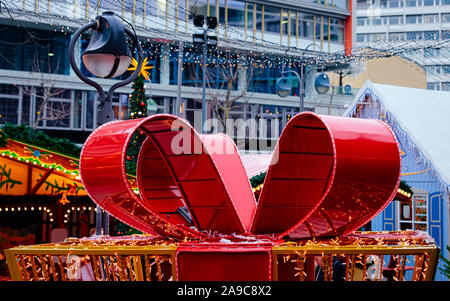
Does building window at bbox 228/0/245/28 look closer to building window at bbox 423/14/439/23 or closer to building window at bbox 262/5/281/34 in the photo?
building window at bbox 262/5/281/34

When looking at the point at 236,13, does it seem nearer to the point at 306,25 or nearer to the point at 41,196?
the point at 306,25

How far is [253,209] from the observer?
6543 mm

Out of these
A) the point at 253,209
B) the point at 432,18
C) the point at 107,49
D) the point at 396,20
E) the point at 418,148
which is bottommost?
the point at 253,209

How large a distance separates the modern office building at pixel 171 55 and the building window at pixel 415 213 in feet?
42.4

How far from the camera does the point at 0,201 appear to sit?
1295 centimetres

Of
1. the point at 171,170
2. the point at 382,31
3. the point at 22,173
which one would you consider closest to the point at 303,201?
the point at 171,170

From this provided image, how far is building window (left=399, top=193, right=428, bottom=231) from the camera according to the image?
13680mm

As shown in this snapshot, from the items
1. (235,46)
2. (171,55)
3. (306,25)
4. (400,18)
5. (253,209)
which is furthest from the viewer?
(400,18)

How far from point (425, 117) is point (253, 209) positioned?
6289 mm

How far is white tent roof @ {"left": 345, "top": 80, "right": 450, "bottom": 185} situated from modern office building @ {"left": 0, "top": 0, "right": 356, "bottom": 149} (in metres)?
13.7

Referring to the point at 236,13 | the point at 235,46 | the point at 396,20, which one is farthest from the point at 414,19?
the point at 235,46

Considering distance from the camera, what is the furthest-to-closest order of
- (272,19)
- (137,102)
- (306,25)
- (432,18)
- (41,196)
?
(432,18)
(306,25)
(272,19)
(137,102)
(41,196)

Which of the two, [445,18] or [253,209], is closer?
[253,209]
